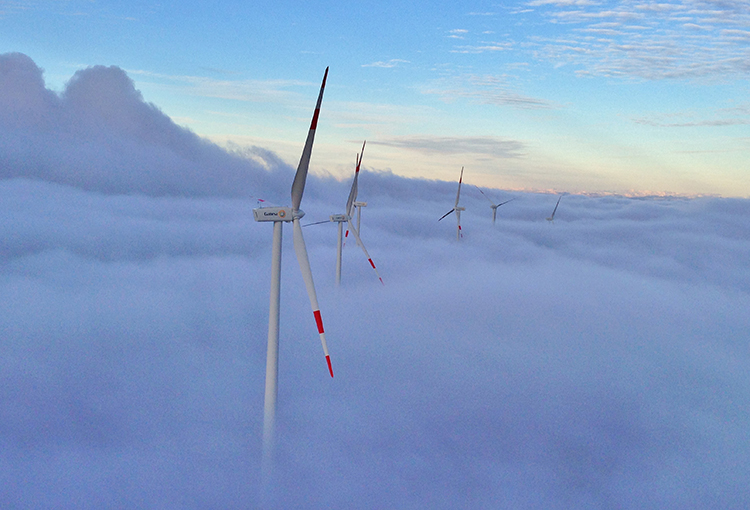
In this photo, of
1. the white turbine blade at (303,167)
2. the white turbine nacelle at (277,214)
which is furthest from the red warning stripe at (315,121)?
the white turbine nacelle at (277,214)

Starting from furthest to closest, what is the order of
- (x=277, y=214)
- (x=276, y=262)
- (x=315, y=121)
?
(x=277, y=214)
(x=276, y=262)
(x=315, y=121)

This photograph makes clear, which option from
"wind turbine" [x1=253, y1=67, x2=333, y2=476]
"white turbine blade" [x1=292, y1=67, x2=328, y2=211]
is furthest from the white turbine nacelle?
"white turbine blade" [x1=292, y1=67, x2=328, y2=211]

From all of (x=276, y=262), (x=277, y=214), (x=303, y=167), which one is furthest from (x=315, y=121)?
(x=276, y=262)

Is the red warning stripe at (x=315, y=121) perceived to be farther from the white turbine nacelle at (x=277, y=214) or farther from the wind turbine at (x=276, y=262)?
the white turbine nacelle at (x=277, y=214)

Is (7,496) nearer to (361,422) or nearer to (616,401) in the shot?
(361,422)

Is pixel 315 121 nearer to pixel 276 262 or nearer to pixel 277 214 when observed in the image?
pixel 277 214

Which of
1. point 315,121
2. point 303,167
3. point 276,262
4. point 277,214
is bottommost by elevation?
point 276,262

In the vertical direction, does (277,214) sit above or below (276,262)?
above

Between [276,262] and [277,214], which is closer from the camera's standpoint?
[276,262]

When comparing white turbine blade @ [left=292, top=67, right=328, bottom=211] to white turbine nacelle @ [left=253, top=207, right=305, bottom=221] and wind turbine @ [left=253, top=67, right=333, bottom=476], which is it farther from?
white turbine nacelle @ [left=253, top=207, right=305, bottom=221]
